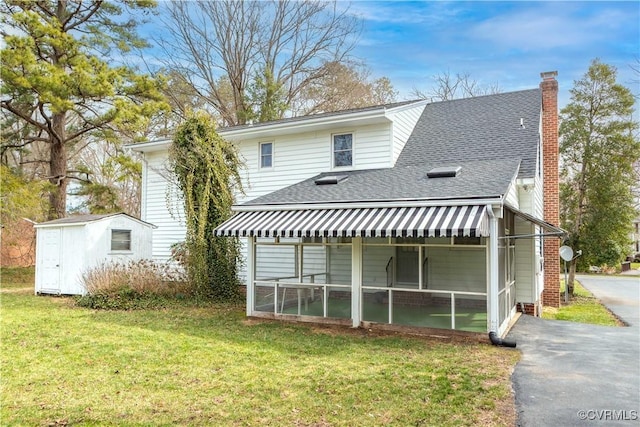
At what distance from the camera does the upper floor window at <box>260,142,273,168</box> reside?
56.7ft

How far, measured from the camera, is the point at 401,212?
10.0 metres

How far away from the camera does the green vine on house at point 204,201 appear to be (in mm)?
14344

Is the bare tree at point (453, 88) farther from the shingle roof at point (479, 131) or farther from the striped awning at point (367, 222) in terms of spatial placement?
the striped awning at point (367, 222)

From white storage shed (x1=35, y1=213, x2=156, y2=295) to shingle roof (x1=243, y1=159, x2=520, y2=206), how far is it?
6.78 m

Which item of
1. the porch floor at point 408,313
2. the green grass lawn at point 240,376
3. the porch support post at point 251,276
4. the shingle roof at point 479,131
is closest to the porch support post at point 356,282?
the porch floor at point 408,313

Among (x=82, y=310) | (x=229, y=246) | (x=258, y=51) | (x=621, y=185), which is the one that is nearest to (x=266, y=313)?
(x=229, y=246)

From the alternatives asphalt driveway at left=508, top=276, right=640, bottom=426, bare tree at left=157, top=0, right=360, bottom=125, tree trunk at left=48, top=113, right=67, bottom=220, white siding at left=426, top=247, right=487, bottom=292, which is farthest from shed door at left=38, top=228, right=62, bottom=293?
bare tree at left=157, top=0, right=360, bottom=125

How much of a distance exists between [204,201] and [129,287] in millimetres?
3730

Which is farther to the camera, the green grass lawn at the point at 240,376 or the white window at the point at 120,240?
the white window at the point at 120,240

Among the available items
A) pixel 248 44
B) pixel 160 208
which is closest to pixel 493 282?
pixel 160 208

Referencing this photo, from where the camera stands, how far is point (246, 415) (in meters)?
5.44

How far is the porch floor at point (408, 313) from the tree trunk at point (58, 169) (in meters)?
17.3

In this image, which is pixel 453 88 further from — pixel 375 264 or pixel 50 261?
pixel 50 261

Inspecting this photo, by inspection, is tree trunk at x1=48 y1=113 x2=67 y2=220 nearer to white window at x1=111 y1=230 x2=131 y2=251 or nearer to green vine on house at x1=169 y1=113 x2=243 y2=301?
white window at x1=111 y1=230 x2=131 y2=251
